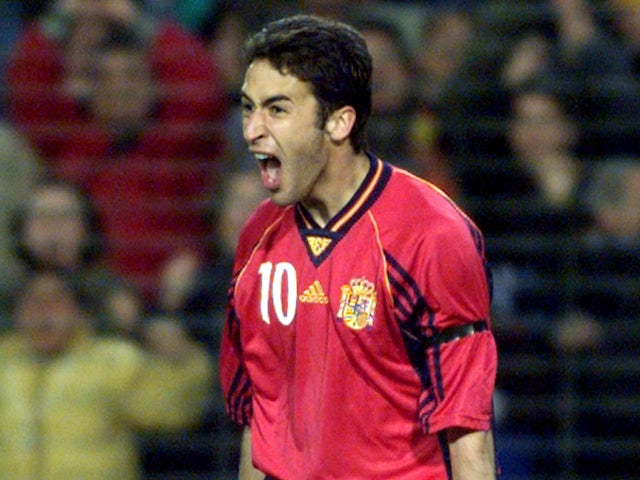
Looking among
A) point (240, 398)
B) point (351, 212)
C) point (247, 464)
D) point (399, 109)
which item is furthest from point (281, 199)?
point (399, 109)

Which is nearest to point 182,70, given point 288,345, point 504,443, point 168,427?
point 168,427

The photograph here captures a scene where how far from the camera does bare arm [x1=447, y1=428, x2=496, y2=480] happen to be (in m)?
3.45

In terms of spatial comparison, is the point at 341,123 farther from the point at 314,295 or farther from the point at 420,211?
the point at 314,295

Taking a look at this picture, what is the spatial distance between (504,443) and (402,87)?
126 centimetres

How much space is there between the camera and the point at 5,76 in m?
6.12

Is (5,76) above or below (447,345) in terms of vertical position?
above

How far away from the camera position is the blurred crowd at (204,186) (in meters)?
5.53

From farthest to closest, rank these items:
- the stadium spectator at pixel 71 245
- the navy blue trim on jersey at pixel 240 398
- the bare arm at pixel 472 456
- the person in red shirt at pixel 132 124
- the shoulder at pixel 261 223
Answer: the person in red shirt at pixel 132 124, the stadium spectator at pixel 71 245, the navy blue trim on jersey at pixel 240 398, the shoulder at pixel 261 223, the bare arm at pixel 472 456

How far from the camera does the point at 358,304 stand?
3.56 meters

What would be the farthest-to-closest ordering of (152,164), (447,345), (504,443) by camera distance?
(152,164) < (504,443) < (447,345)

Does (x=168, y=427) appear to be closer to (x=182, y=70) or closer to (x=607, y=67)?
(x=182, y=70)

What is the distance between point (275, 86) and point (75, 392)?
2.15 m

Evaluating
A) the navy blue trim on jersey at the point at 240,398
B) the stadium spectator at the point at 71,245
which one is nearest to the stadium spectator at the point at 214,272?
the stadium spectator at the point at 71,245

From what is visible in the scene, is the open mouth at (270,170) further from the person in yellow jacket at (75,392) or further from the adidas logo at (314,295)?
the person in yellow jacket at (75,392)
